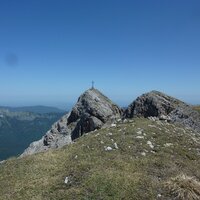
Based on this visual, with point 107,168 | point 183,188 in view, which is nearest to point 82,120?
point 107,168

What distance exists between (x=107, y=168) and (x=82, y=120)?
85.0 feet

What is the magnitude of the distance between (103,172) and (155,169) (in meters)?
3.45

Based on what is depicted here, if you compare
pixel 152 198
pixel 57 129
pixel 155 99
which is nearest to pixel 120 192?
pixel 152 198

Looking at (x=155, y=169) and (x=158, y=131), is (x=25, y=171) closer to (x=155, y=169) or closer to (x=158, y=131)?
(x=155, y=169)

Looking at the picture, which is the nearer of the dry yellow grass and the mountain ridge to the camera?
the dry yellow grass

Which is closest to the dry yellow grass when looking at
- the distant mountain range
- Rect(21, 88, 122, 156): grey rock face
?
the distant mountain range

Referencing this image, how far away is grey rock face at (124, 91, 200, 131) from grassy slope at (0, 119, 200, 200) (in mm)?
7116

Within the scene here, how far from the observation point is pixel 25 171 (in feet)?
73.4

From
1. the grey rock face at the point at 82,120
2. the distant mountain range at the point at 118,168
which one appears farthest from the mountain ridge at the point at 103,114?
the distant mountain range at the point at 118,168

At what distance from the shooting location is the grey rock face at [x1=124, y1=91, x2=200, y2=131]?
3534 centimetres

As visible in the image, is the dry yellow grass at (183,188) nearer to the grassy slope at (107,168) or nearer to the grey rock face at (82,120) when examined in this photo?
the grassy slope at (107,168)

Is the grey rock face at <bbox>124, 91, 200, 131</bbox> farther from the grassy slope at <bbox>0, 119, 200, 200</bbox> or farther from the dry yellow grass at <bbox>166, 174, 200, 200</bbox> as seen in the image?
the dry yellow grass at <bbox>166, 174, 200, 200</bbox>

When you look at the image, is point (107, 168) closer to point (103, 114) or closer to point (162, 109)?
point (162, 109)

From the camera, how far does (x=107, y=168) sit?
21.4m
